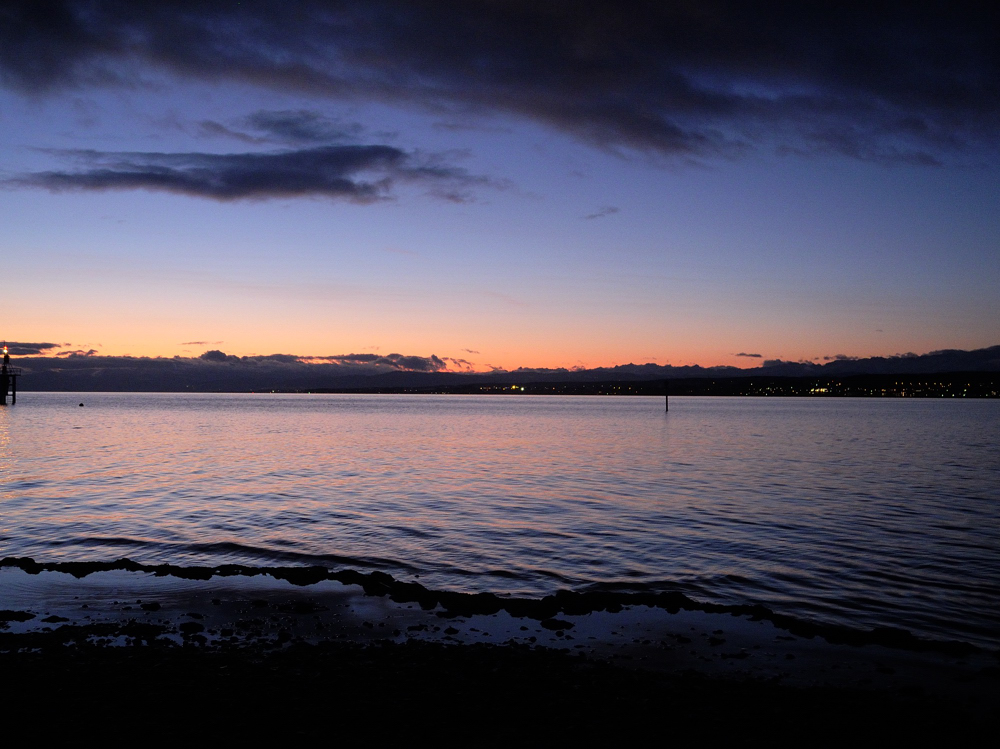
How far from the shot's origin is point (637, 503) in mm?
33500

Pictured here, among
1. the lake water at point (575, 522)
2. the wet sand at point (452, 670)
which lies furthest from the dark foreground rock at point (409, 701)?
the lake water at point (575, 522)

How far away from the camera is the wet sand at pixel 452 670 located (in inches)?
378

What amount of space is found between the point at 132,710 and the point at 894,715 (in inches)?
422

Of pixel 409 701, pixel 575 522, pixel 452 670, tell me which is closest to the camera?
pixel 409 701

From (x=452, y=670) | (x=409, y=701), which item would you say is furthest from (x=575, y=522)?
(x=409, y=701)

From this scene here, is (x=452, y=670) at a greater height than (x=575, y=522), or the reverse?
(x=452, y=670)

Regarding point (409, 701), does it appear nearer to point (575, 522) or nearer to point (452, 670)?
point (452, 670)

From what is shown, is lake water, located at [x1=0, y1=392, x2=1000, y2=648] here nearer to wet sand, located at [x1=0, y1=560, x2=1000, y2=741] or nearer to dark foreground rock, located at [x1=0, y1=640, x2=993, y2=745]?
wet sand, located at [x1=0, y1=560, x2=1000, y2=741]

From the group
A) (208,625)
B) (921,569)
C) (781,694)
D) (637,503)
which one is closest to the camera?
(781,694)

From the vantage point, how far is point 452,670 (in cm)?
1142

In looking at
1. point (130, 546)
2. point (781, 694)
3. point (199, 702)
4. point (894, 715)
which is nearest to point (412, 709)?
point (199, 702)

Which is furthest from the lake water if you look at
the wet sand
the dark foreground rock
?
the dark foreground rock

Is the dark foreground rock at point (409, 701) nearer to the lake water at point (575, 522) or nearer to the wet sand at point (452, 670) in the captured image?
the wet sand at point (452, 670)

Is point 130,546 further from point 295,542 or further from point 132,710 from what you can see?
point 132,710
